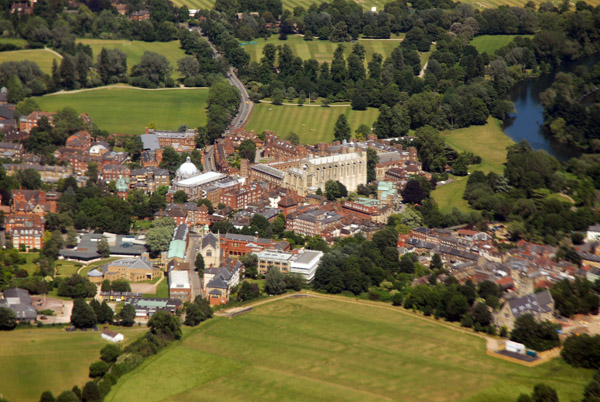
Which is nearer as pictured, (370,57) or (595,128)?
(595,128)

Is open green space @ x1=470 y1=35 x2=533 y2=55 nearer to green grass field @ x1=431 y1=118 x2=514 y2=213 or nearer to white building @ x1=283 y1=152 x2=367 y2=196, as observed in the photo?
green grass field @ x1=431 y1=118 x2=514 y2=213

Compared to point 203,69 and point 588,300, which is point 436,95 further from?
point 588,300

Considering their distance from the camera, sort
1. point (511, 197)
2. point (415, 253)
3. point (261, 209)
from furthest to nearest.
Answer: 1. point (511, 197)
2. point (261, 209)
3. point (415, 253)

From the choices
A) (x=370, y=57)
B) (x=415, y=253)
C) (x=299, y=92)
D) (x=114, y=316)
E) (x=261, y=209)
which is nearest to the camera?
(x=114, y=316)

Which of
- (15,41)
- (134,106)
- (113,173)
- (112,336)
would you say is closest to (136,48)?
(15,41)

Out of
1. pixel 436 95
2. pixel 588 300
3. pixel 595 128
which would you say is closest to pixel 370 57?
pixel 436 95

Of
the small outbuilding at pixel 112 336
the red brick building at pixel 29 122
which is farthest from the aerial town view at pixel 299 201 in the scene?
the red brick building at pixel 29 122

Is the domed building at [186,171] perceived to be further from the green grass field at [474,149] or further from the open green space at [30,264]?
the green grass field at [474,149]
